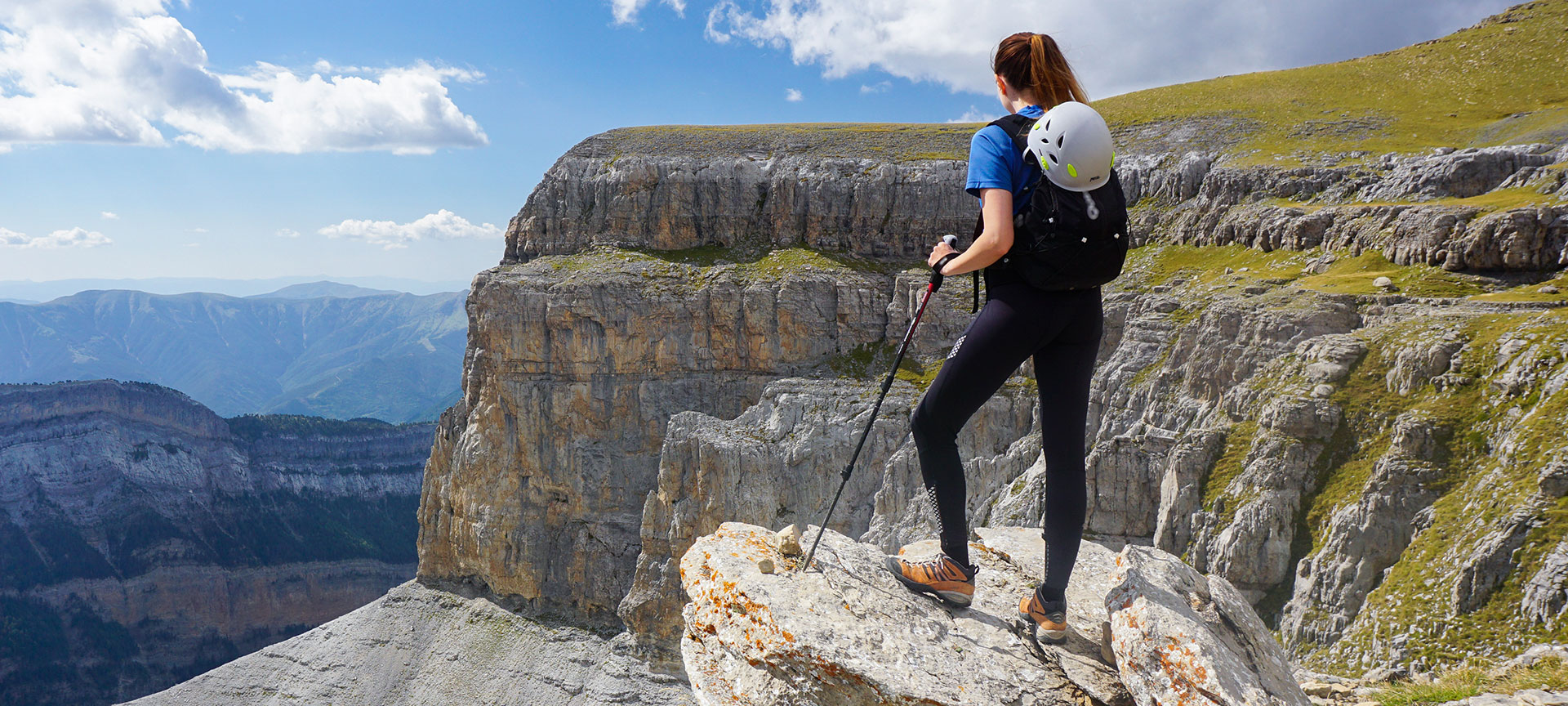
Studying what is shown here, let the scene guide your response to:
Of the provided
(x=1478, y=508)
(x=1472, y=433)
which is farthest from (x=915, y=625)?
(x=1472, y=433)

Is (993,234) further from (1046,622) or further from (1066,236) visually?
(1046,622)

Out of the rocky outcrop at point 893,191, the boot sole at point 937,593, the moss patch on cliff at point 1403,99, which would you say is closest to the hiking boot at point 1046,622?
the boot sole at point 937,593

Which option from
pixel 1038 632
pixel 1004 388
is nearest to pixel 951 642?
pixel 1038 632

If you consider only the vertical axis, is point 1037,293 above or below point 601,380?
above

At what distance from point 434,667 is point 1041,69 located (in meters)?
55.7

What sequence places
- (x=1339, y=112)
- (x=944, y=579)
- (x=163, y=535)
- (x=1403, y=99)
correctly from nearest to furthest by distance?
(x=944, y=579) → (x=1339, y=112) → (x=1403, y=99) → (x=163, y=535)

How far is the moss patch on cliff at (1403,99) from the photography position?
4125 centimetres

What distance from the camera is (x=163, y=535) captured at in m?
92.7

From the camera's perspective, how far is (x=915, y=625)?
6.43 metres

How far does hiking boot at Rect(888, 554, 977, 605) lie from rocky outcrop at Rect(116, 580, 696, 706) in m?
42.2

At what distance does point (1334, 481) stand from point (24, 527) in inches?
4956

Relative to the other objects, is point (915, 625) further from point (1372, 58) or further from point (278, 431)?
point (278, 431)

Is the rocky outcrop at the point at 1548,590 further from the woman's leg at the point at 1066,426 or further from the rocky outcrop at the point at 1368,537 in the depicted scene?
the woman's leg at the point at 1066,426

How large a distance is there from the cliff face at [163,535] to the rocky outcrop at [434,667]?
4325cm
